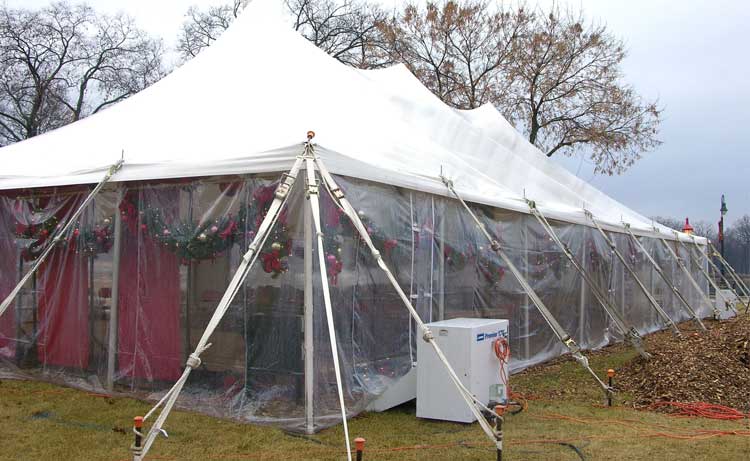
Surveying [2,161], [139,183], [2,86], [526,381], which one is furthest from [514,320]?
[2,86]

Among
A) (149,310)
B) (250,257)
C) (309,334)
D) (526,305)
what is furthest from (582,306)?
(250,257)

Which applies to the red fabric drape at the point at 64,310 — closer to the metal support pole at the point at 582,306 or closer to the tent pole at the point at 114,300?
the tent pole at the point at 114,300

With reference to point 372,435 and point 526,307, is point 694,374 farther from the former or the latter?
point 372,435

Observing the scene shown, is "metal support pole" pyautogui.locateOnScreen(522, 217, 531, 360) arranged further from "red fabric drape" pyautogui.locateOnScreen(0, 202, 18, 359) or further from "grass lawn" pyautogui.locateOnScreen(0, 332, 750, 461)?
"red fabric drape" pyautogui.locateOnScreen(0, 202, 18, 359)

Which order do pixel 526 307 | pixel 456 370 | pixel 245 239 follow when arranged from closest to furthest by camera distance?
pixel 245 239 < pixel 456 370 < pixel 526 307

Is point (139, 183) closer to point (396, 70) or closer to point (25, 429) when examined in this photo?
point (25, 429)

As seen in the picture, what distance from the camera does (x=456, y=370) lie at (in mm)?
6613

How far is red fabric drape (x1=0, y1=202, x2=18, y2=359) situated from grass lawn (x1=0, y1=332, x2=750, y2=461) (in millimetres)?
909

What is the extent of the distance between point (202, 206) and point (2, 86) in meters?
24.4

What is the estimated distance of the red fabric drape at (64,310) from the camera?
7617 millimetres

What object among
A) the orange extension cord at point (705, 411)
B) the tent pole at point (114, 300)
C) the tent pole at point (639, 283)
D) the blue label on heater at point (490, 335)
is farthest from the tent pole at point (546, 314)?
the tent pole at point (114, 300)

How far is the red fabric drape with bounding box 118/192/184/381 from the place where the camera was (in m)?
7.00

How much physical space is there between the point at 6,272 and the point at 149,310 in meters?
2.50

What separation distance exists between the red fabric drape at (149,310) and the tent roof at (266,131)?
29.5 inches
